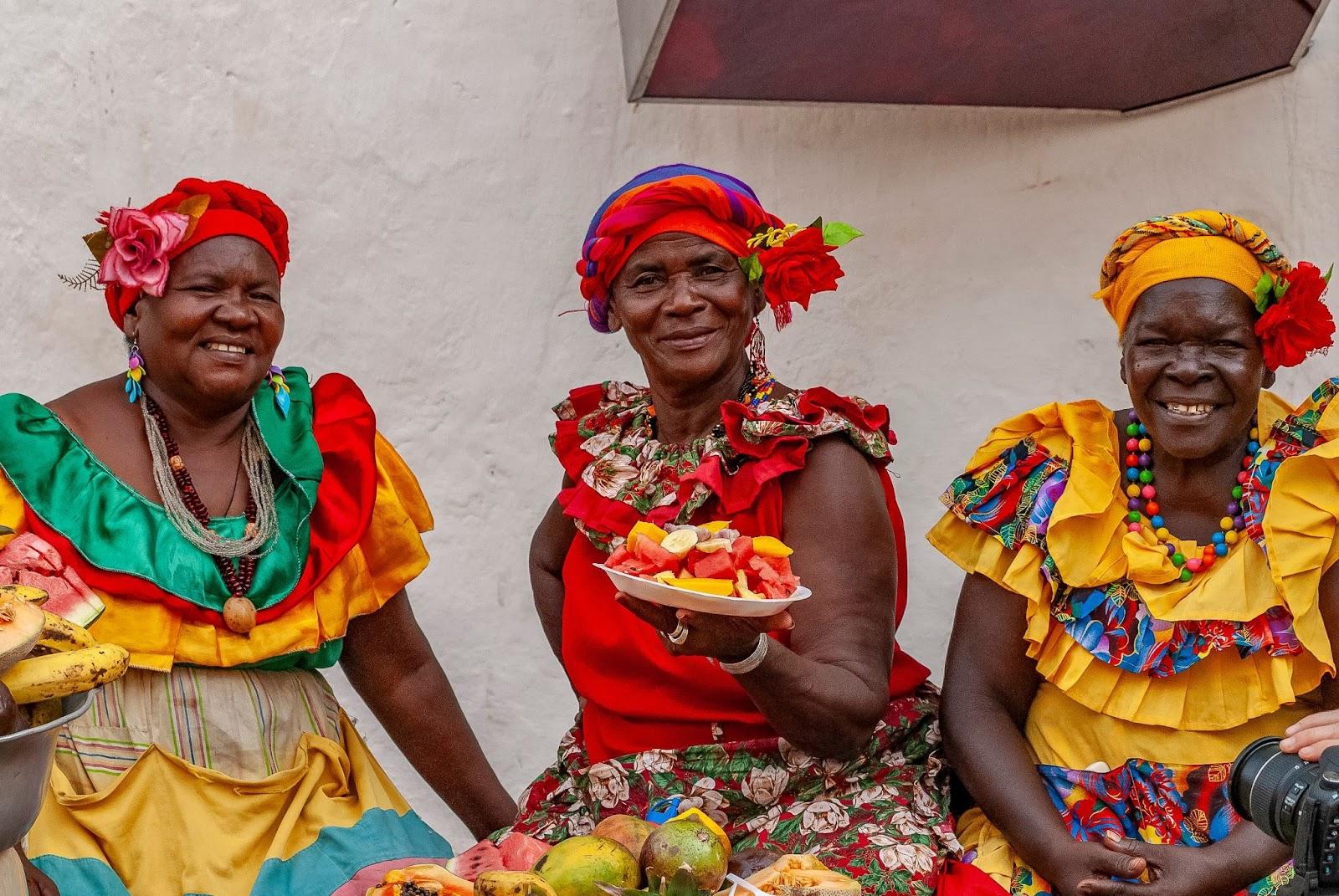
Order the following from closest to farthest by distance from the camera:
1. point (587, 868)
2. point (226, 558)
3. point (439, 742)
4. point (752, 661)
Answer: point (587, 868), point (752, 661), point (226, 558), point (439, 742)

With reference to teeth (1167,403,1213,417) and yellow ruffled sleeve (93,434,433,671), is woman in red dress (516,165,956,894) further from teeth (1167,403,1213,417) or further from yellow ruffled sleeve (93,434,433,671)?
teeth (1167,403,1213,417)

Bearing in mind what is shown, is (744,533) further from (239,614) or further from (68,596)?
(68,596)

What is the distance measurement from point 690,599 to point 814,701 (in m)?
0.47

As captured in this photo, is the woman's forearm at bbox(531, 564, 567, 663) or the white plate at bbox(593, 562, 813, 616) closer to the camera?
the white plate at bbox(593, 562, 813, 616)

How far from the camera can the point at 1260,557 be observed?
3469mm

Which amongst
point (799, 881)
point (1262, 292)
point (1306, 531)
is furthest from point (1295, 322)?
point (799, 881)

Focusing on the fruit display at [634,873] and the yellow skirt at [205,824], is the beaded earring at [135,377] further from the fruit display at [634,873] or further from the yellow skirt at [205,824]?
Answer: the fruit display at [634,873]

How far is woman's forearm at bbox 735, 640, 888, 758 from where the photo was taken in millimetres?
3113

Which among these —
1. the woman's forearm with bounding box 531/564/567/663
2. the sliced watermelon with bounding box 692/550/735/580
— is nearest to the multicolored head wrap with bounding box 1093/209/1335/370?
the sliced watermelon with bounding box 692/550/735/580

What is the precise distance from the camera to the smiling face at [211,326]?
3660 mm

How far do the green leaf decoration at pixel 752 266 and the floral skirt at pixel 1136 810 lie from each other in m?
1.15

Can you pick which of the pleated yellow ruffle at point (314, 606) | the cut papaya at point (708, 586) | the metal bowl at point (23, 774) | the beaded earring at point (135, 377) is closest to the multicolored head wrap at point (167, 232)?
the beaded earring at point (135, 377)

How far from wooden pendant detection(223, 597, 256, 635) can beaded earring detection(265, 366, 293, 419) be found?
48 cm

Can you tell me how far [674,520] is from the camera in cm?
353
